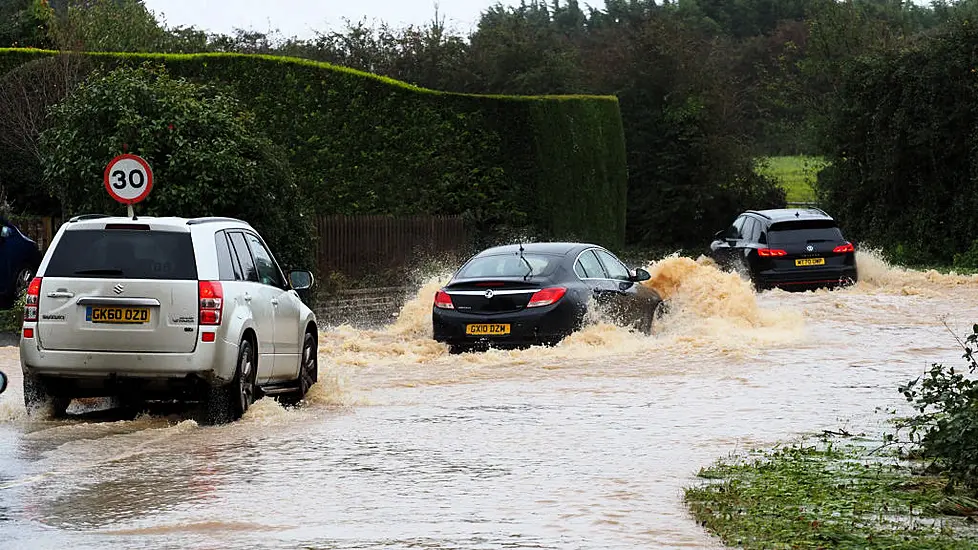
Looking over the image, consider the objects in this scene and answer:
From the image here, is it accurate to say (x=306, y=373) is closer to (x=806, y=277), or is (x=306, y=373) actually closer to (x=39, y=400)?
(x=39, y=400)

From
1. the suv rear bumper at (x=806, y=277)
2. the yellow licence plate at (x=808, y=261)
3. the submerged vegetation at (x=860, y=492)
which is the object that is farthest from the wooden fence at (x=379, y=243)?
the submerged vegetation at (x=860, y=492)

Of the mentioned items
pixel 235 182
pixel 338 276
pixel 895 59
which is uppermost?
pixel 895 59

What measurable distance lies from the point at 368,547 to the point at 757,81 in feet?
257

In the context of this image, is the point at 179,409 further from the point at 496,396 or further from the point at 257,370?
the point at 496,396

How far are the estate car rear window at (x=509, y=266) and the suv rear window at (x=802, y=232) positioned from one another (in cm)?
1066

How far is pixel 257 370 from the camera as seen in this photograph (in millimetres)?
13461

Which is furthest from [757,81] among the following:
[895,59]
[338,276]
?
[338,276]

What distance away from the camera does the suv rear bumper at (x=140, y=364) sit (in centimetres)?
1249

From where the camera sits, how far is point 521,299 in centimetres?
1827

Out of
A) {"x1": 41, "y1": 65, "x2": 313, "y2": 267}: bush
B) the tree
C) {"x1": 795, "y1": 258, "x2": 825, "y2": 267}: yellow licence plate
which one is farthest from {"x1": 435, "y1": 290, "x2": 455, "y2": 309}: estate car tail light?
the tree

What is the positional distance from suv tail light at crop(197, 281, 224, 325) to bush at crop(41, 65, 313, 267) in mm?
10842

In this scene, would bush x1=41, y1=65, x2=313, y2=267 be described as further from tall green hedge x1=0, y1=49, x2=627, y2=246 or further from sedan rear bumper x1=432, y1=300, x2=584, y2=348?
sedan rear bumper x1=432, y1=300, x2=584, y2=348

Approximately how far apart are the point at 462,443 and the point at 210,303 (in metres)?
2.34

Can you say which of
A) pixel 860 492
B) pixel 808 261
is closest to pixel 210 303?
pixel 860 492
